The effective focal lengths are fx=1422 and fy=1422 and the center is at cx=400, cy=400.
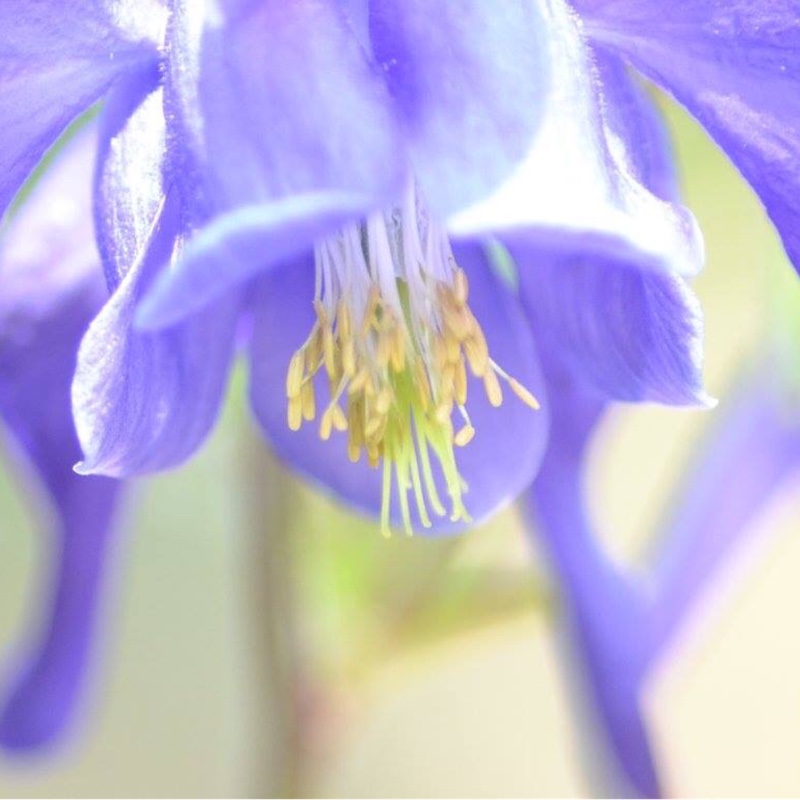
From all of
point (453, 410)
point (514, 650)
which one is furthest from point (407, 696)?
point (453, 410)

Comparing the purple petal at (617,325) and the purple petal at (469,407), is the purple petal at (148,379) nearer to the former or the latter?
the purple petal at (469,407)

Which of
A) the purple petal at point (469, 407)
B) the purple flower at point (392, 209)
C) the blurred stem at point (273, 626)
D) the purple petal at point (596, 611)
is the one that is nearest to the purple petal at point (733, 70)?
the purple flower at point (392, 209)

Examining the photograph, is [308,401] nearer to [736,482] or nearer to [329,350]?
[329,350]

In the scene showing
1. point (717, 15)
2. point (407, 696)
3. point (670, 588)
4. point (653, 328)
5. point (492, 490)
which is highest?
point (717, 15)

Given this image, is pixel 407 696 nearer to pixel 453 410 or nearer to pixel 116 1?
pixel 453 410

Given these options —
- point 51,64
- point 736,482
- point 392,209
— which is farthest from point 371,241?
point 736,482

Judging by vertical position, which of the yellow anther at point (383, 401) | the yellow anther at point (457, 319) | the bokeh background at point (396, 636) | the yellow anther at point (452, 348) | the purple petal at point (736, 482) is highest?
the yellow anther at point (457, 319)

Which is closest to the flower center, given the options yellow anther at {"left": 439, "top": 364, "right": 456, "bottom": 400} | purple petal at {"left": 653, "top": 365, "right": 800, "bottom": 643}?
yellow anther at {"left": 439, "top": 364, "right": 456, "bottom": 400}
